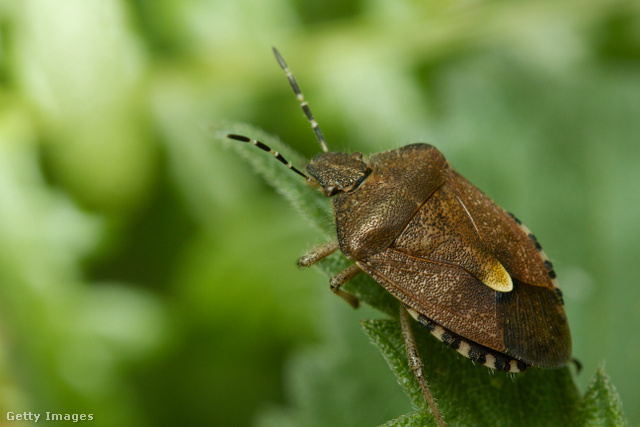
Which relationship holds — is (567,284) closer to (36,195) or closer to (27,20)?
(36,195)

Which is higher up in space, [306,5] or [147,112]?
[306,5]

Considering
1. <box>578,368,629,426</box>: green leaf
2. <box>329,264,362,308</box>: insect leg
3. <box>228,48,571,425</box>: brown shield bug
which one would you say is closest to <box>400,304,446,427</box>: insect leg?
<box>228,48,571,425</box>: brown shield bug

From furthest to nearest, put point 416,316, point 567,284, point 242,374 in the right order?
1. point 242,374
2. point 567,284
3. point 416,316

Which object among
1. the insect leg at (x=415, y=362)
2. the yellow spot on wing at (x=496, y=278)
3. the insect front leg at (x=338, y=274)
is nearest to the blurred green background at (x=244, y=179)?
the insect front leg at (x=338, y=274)

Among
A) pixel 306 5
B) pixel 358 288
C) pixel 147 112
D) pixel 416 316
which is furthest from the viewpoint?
pixel 306 5

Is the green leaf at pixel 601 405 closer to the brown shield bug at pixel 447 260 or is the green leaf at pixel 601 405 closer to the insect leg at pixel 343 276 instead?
the brown shield bug at pixel 447 260

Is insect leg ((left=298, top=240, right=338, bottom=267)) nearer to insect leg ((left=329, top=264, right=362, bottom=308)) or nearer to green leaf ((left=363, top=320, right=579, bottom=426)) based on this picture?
insect leg ((left=329, top=264, right=362, bottom=308))

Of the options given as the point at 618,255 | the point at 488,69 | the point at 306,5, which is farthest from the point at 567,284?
the point at 306,5
